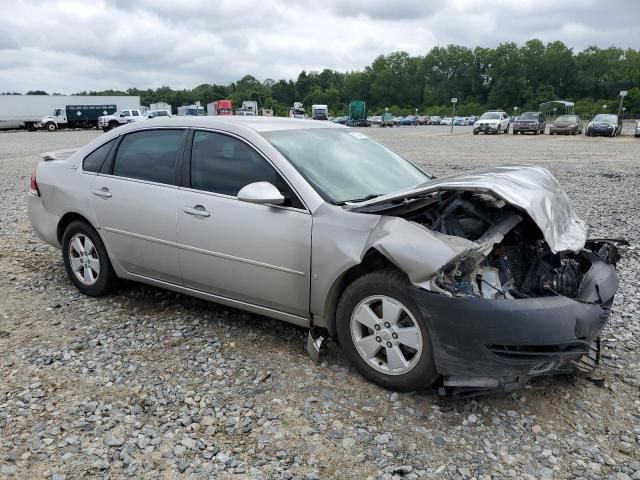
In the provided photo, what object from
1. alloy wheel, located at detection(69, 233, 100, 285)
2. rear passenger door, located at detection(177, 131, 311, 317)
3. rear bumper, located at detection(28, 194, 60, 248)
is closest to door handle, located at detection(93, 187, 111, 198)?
alloy wheel, located at detection(69, 233, 100, 285)

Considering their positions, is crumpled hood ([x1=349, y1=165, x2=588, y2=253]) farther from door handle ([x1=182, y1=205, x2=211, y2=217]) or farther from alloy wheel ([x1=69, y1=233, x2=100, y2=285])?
alloy wheel ([x1=69, y1=233, x2=100, y2=285])

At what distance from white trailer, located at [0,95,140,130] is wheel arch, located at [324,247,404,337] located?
50.8 meters

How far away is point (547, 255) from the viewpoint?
341 cm

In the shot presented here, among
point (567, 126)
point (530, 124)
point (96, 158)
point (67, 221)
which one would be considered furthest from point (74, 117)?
point (96, 158)

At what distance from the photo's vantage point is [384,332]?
3059mm

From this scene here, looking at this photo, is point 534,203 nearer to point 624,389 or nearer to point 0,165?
point 624,389

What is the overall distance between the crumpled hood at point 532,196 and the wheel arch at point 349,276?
34cm

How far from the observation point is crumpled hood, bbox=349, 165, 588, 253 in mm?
2975

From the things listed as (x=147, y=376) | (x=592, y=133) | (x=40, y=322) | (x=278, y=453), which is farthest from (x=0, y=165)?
(x=592, y=133)

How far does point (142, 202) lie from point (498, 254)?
8.68ft

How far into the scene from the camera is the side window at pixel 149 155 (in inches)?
159

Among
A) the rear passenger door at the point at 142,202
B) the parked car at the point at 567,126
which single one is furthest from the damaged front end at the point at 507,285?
the parked car at the point at 567,126

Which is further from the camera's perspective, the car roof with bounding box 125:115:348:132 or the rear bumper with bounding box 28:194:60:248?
the rear bumper with bounding box 28:194:60:248

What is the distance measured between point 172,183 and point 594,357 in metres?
3.11
